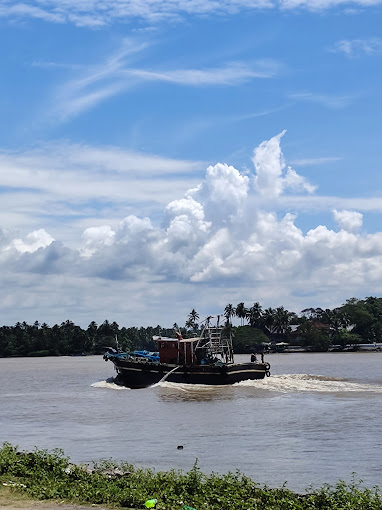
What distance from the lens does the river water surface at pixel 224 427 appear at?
21625mm

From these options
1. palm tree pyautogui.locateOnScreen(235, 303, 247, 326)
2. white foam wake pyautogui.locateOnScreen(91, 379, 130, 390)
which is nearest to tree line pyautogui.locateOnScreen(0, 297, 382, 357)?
palm tree pyautogui.locateOnScreen(235, 303, 247, 326)

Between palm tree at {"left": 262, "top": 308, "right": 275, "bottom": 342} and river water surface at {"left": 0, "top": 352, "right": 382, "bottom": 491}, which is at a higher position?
palm tree at {"left": 262, "top": 308, "right": 275, "bottom": 342}

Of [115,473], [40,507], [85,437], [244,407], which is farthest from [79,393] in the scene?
[40,507]

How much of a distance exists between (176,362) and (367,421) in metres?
21.7

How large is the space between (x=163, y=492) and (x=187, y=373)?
3580cm

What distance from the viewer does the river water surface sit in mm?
21625

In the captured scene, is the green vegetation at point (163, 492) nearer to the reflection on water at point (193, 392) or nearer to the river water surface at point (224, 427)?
the river water surface at point (224, 427)

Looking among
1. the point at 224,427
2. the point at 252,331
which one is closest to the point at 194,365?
the point at 224,427

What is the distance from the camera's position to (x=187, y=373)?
49750mm

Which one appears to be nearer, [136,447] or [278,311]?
[136,447]

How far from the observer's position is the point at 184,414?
36.5 meters

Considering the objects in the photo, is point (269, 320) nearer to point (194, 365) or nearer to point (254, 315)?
point (254, 315)

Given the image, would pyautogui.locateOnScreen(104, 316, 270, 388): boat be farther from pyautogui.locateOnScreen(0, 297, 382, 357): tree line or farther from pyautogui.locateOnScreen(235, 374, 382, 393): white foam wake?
pyautogui.locateOnScreen(0, 297, 382, 357): tree line

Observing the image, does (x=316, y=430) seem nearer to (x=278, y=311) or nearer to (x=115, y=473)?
(x=115, y=473)
